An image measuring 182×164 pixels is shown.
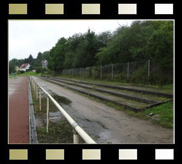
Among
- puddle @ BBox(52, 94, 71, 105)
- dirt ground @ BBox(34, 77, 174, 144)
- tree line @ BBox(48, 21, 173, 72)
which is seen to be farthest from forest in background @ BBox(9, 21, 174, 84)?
puddle @ BBox(52, 94, 71, 105)

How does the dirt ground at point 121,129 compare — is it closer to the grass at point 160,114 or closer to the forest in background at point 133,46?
the grass at point 160,114

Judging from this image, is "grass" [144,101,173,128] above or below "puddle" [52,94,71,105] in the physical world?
above

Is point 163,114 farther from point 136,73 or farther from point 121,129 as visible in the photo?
point 136,73

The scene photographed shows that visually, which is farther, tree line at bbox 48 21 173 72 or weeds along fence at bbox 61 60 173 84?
weeds along fence at bbox 61 60 173 84

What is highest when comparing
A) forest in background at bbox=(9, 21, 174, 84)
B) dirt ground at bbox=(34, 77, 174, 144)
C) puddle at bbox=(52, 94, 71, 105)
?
Result: forest in background at bbox=(9, 21, 174, 84)

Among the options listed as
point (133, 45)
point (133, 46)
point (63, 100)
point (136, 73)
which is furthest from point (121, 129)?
point (133, 45)

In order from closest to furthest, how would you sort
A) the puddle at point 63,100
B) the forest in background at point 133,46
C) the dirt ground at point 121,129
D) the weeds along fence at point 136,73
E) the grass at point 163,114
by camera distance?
the dirt ground at point 121,129, the grass at point 163,114, the puddle at point 63,100, the forest in background at point 133,46, the weeds along fence at point 136,73

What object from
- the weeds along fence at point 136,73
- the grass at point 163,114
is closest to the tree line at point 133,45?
the weeds along fence at point 136,73

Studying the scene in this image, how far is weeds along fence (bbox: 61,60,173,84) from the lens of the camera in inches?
434

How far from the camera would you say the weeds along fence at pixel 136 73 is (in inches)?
434

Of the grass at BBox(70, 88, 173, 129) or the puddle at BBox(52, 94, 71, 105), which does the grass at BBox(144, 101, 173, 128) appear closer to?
the grass at BBox(70, 88, 173, 129)

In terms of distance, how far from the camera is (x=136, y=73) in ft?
46.5

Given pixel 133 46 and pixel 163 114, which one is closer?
pixel 163 114
